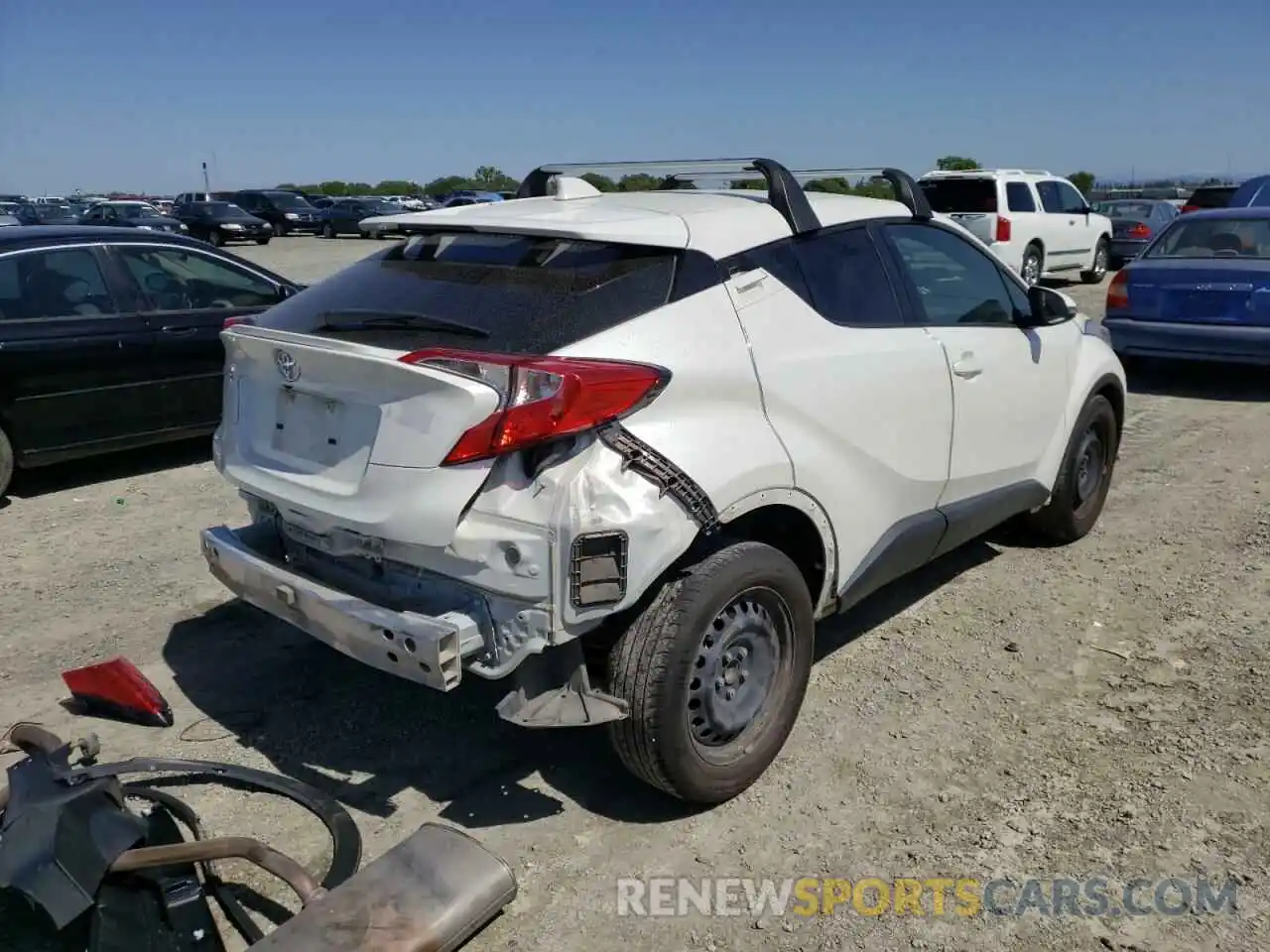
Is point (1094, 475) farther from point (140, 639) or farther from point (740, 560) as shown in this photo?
point (140, 639)

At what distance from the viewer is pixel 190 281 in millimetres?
7473

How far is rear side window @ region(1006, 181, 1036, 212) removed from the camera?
54.4ft

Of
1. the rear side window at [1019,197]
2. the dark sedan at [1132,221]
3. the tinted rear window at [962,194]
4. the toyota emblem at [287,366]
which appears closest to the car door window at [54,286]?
the toyota emblem at [287,366]

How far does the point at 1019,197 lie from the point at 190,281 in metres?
13.4

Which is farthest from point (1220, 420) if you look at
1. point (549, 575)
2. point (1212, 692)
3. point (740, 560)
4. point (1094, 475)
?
point (549, 575)

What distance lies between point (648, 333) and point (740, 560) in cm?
72

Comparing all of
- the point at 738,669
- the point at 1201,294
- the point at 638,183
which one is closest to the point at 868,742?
the point at 738,669

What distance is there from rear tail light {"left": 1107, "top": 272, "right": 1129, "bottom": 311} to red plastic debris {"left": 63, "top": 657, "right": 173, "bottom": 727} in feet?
29.2

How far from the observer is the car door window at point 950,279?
4.34 meters

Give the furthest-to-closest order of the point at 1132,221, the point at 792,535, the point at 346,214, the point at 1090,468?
the point at 346,214, the point at 1132,221, the point at 1090,468, the point at 792,535

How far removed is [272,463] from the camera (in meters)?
3.43

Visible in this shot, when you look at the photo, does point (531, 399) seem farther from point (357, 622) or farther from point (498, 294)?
point (357, 622)

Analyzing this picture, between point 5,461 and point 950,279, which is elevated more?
point 950,279

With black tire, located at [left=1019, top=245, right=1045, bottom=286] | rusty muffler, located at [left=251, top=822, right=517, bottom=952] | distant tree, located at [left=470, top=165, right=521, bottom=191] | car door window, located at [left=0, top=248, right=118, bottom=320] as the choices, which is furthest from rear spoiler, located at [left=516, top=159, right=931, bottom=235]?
distant tree, located at [left=470, top=165, right=521, bottom=191]
